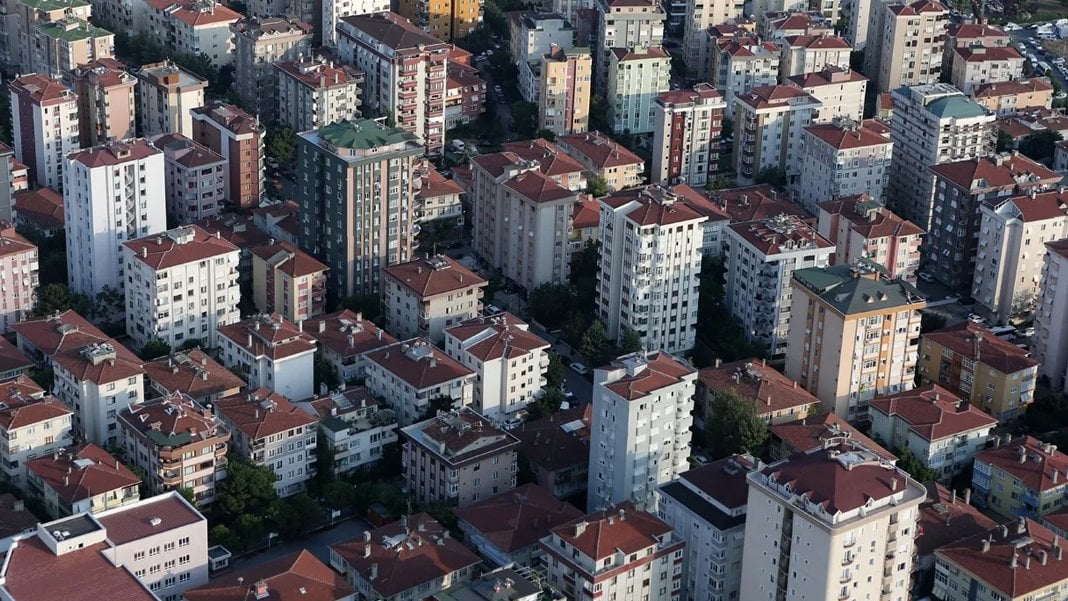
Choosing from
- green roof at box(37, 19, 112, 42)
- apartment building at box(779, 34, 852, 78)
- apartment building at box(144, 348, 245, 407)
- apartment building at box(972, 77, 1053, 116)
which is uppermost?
green roof at box(37, 19, 112, 42)

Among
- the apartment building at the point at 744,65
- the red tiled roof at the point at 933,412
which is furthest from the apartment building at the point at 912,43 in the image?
the red tiled roof at the point at 933,412

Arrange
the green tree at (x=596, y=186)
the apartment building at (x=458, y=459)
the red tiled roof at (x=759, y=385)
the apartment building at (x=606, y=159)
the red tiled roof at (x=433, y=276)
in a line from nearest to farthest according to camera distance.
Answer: the apartment building at (x=458, y=459)
the red tiled roof at (x=759, y=385)
the red tiled roof at (x=433, y=276)
the green tree at (x=596, y=186)
the apartment building at (x=606, y=159)

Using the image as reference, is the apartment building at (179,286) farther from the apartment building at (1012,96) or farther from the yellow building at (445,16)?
the apartment building at (1012,96)

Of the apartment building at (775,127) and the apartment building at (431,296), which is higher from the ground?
the apartment building at (775,127)

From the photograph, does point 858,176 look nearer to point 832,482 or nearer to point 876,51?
point 876,51

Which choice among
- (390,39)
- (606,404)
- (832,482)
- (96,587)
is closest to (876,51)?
(390,39)

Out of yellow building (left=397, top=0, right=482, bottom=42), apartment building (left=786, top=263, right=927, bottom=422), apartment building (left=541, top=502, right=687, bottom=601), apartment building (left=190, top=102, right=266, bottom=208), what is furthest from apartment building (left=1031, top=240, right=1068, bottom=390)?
yellow building (left=397, top=0, right=482, bottom=42)

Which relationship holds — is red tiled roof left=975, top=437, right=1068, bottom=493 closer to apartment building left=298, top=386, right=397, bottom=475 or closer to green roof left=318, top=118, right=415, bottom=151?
apartment building left=298, top=386, right=397, bottom=475
